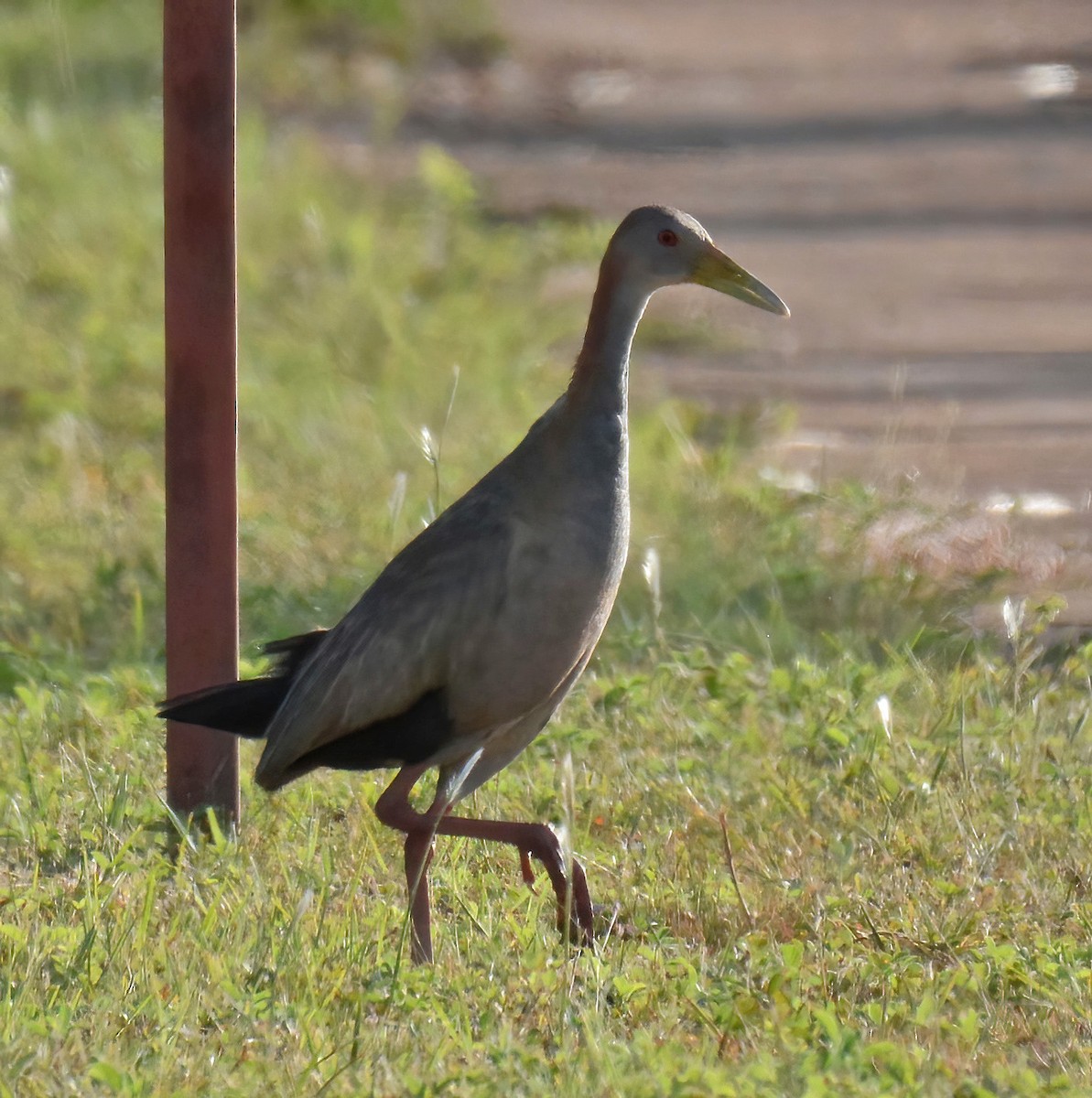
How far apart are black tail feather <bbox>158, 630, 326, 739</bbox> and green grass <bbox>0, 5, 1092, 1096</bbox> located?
0.24 meters

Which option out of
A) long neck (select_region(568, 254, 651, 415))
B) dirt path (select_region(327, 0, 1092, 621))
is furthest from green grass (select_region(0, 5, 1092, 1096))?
dirt path (select_region(327, 0, 1092, 621))

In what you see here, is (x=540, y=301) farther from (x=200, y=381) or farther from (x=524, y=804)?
(x=200, y=381)

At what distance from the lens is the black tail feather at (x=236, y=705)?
386 cm

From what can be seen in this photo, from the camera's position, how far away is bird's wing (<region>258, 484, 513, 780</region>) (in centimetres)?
370

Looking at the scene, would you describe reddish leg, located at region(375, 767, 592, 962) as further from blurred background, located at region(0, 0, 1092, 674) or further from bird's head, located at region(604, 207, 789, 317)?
bird's head, located at region(604, 207, 789, 317)

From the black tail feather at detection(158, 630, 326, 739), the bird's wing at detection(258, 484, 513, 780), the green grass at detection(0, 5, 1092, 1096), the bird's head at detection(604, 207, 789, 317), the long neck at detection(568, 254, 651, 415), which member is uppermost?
the bird's head at detection(604, 207, 789, 317)

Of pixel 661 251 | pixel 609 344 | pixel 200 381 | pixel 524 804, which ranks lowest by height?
pixel 524 804

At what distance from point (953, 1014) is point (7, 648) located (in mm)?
2697

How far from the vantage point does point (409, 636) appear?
3.74 m

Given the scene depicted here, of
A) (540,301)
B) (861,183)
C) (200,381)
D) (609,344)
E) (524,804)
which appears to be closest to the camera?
(609,344)

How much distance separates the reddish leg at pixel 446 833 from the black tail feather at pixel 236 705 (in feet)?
1.08

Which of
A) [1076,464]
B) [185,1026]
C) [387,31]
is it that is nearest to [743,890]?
[185,1026]

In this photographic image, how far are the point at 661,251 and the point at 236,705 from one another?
1206 mm

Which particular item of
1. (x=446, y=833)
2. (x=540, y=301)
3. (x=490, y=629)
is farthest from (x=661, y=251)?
(x=540, y=301)
